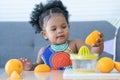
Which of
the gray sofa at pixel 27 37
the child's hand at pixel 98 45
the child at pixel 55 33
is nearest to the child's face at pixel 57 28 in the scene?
→ the child at pixel 55 33

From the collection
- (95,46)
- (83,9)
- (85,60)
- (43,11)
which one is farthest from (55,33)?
(83,9)

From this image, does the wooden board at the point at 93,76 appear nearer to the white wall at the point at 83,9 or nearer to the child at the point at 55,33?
the child at the point at 55,33

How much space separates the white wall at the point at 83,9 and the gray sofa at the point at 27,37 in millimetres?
184

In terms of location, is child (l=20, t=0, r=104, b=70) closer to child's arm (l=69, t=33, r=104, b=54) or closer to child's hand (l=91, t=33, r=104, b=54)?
child's arm (l=69, t=33, r=104, b=54)

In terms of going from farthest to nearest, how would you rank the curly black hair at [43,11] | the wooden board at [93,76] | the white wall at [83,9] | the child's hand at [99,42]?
1. the white wall at [83,9]
2. the curly black hair at [43,11]
3. the child's hand at [99,42]
4. the wooden board at [93,76]

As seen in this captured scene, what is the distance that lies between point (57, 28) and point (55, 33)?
0.09 feet

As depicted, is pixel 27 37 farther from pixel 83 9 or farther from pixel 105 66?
pixel 105 66

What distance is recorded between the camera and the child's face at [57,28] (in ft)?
4.28

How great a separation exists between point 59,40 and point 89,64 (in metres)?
0.48

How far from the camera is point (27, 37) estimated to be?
7.05ft

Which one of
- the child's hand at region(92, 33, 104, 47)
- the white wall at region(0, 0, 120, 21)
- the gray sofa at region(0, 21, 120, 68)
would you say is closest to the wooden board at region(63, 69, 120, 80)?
the child's hand at region(92, 33, 104, 47)

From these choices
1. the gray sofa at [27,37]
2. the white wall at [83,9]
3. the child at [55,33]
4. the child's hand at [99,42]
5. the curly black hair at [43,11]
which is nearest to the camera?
the child's hand at [99,42]

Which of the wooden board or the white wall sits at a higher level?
the white wall

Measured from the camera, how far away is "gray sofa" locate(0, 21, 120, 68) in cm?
211
